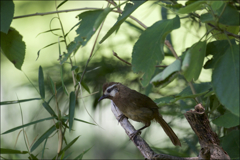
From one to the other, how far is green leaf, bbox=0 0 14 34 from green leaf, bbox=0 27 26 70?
0.52 ft

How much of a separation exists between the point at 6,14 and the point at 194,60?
0.51 meters

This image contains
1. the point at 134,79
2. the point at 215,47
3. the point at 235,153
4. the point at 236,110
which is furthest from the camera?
the point at 134,79

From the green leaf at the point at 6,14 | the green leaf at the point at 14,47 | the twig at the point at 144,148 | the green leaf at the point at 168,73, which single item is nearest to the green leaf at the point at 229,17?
the green leaf at the point at 168,73

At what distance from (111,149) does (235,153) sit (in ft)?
4.43

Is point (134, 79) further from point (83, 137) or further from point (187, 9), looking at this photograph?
point (187, 9)

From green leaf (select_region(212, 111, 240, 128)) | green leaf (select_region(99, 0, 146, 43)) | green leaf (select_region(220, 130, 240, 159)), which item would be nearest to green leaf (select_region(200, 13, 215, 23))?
green leaf (select_region(99, 0, 146, 43))

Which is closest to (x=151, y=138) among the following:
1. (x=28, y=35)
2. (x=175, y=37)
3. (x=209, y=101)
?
(x=175, y=37)

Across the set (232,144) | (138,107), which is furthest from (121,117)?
(232,144)

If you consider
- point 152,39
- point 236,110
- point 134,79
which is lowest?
point 134,79

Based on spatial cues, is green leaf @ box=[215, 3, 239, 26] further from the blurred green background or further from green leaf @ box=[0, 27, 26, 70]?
the blurred green background

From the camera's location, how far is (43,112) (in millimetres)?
1916

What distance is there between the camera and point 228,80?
439mm

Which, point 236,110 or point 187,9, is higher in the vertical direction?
point 187,9

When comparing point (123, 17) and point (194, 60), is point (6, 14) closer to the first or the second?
point (123, 17)
